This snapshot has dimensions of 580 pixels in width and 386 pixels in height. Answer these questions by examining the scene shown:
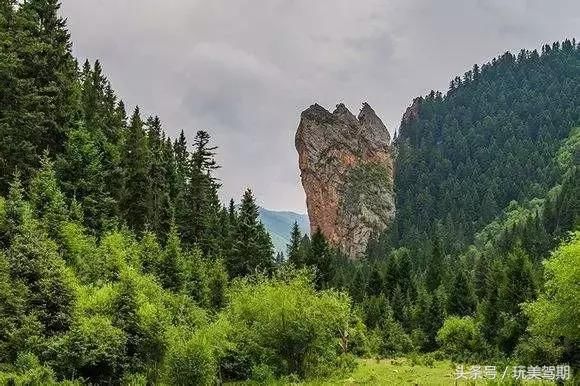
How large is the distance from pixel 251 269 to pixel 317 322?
97.1 ft

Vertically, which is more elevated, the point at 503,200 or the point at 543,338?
the point at 503,200

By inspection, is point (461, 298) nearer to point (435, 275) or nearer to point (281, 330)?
point (435, 275)

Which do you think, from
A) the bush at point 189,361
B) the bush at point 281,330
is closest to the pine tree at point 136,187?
the bush at point 281,330

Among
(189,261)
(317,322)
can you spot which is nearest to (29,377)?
(317,322)

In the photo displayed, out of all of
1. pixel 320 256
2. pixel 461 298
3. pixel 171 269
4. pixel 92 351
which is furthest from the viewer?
pixel 320 256

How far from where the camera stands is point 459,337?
207ft

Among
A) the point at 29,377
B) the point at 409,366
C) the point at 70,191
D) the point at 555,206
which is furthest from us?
the point at 555,206

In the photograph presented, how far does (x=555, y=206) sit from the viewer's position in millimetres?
133000

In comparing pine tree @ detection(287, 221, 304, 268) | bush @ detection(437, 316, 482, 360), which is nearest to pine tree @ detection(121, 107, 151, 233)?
pine tree @ detection(287, 221, 304, 268)

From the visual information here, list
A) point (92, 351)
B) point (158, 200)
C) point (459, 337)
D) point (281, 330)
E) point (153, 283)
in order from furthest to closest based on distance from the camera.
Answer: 1. point (158, 200)
2. point (459, 337)
3. point (153, 283)
4. point (281, 330)
5. point (92, 351)

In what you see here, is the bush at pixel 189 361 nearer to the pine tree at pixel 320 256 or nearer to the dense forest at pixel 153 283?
the dense forest at pixel 153 283

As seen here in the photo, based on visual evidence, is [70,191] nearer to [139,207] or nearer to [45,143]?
[45,143]

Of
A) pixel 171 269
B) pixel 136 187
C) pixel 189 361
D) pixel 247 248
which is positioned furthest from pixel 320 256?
pixel 189 361

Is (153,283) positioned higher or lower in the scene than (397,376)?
higher
